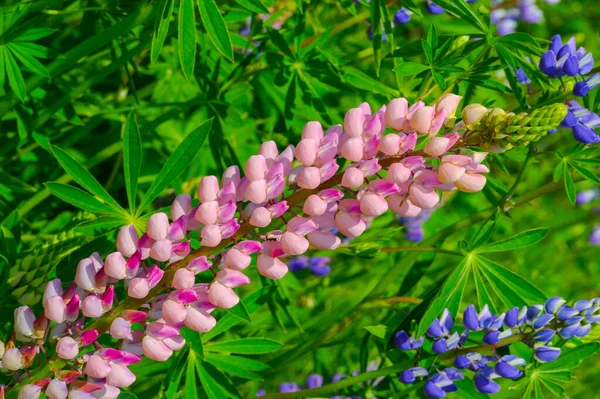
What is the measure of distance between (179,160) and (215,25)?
35cm

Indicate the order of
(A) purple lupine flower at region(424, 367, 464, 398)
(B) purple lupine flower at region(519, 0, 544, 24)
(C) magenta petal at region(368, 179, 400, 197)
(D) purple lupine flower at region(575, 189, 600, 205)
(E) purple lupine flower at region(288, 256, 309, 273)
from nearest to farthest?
(C) magenta petal at region(368, 179, 400, 197)
(A) purple lupine flower at region(424, 367, 464, 398)
(E) purple lupine flower at region(288, 256, 309, 273)
(B) purple lupine flower at region(519, 0, 544, 24)
(D) purple lupine flower at region(575, 189, 600, 205)

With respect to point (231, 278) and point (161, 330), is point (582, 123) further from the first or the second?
point (161, 330)

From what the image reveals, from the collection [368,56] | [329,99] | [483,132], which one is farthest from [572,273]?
[483,132]

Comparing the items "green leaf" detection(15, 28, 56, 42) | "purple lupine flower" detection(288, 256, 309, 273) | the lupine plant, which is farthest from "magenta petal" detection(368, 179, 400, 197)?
"purple lupine flower" detection(288, 256, 309, 273)

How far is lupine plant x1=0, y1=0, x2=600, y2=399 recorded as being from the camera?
1.59 meters

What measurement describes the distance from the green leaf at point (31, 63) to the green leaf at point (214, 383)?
850 mm

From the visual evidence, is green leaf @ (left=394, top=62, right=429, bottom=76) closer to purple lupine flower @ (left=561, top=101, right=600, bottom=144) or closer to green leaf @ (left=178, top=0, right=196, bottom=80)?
purple lupine flower @ (left=561, top=101, right=600, bottom=144)

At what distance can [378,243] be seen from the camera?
2279 mm

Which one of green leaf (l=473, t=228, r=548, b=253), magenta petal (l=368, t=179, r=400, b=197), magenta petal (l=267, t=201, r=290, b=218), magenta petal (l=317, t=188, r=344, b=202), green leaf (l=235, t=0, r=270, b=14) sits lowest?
green leaf (l=473, t=228, r=548, b=253)

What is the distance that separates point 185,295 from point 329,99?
176 centimetres

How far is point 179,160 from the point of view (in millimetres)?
1826

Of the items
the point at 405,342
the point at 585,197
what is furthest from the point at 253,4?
the point at 585,197

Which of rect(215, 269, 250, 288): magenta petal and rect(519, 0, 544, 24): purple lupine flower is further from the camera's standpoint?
rect(519, 0, 544, 24): purple lupine flower

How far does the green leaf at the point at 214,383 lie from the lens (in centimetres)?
211
